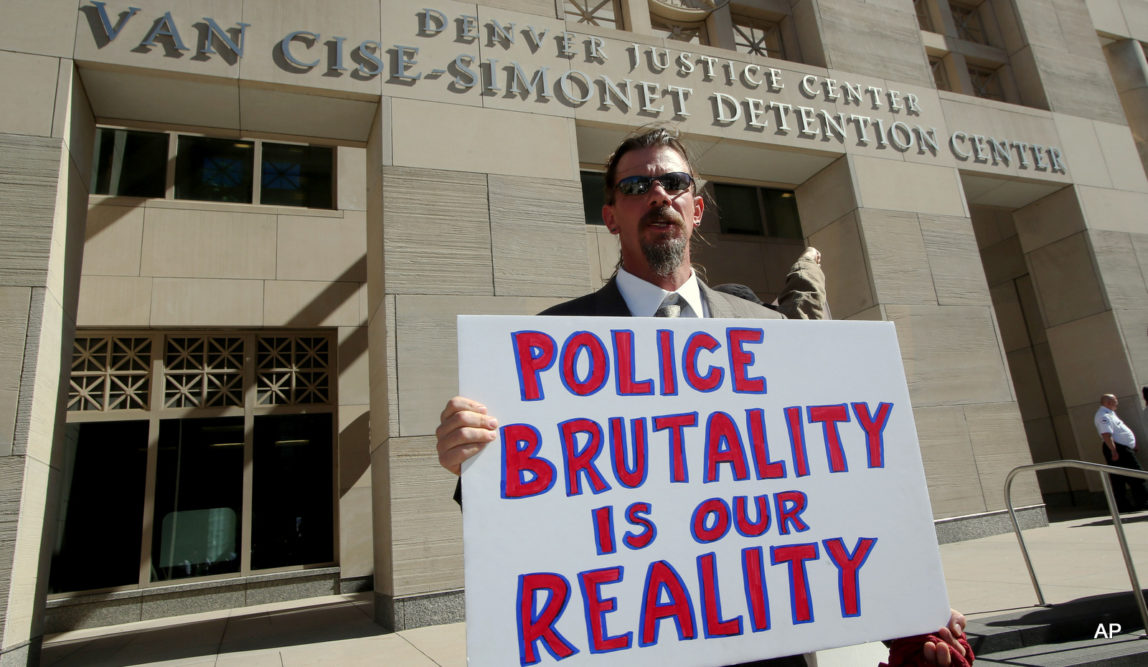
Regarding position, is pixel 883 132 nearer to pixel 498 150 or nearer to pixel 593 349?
pixel 498 150

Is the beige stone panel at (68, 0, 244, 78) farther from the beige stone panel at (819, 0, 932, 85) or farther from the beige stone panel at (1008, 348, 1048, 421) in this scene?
the beige stone panel at (1008, 348, 1048, 421)

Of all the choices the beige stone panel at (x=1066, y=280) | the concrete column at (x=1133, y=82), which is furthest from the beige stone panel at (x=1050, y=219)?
the concrete column at (x=1133, y=82)

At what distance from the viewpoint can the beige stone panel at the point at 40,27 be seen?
234 inches

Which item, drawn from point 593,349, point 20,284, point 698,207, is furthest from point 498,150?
point 593,349

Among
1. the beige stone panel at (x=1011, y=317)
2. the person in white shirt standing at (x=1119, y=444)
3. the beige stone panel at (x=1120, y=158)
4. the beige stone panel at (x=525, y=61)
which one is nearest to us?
the beige stone panel at (x=525, y=61)

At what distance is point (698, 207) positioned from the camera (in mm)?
2459

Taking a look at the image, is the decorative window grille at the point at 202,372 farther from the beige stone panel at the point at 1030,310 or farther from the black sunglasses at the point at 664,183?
the beige stone panel at the point at 1030,310

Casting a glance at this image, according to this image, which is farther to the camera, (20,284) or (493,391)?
(20,284)

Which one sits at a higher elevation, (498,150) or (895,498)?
(498,150)

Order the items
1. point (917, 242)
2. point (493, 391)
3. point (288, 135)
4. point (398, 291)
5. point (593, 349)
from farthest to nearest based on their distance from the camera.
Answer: point (917, 242), point (288, 135), point (398, 291), point (593, 349), point (493, 391)

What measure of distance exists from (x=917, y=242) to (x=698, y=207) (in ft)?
25.5

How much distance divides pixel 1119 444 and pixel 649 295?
1022 centimetres

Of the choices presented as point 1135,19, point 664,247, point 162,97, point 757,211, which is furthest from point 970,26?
point 664,247

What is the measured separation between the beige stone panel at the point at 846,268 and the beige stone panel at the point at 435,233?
450 cm
